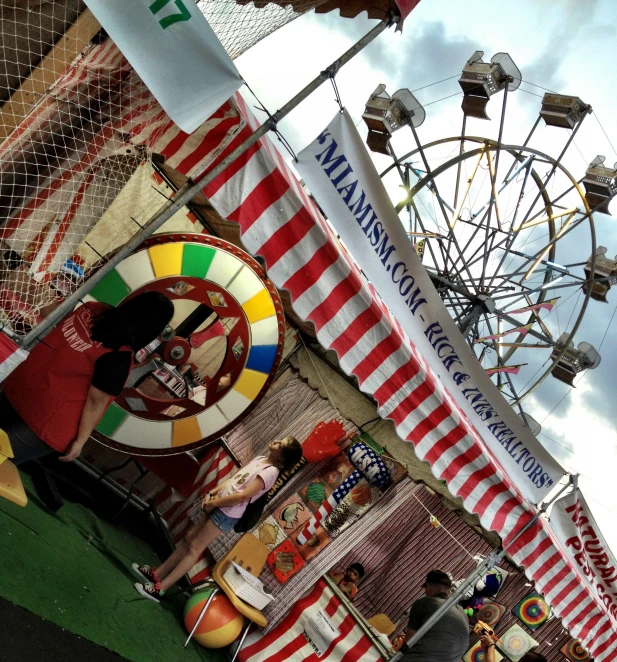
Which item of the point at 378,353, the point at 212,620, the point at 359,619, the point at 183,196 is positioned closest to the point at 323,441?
the point at 359,619

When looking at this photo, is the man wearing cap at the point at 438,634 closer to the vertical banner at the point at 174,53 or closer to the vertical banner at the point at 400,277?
the vertical banner at the point at 400,277

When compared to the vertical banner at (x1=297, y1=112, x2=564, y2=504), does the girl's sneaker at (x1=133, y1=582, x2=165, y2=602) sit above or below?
below

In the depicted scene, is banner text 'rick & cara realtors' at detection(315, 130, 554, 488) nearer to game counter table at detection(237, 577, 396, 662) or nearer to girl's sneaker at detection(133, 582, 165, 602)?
game counter table at detection(237, 577, 396, 662)

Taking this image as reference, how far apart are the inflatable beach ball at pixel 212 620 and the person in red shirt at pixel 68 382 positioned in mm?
2206

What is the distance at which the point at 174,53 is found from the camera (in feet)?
10.5

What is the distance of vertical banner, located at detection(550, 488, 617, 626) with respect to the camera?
603cm

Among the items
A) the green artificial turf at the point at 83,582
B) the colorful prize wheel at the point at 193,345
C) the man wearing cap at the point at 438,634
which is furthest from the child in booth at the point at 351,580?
the colorful prize wheel at the point at 193,345

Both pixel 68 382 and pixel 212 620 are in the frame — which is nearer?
pixel 68 382

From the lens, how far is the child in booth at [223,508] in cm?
559

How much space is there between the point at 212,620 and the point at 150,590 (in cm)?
87

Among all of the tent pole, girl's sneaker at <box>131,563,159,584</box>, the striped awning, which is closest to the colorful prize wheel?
girl's sneaker at <box>131,563,159,584</box>

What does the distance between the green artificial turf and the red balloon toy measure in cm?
217

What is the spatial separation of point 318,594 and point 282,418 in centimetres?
197

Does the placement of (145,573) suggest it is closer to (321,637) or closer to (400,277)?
(321,637)
